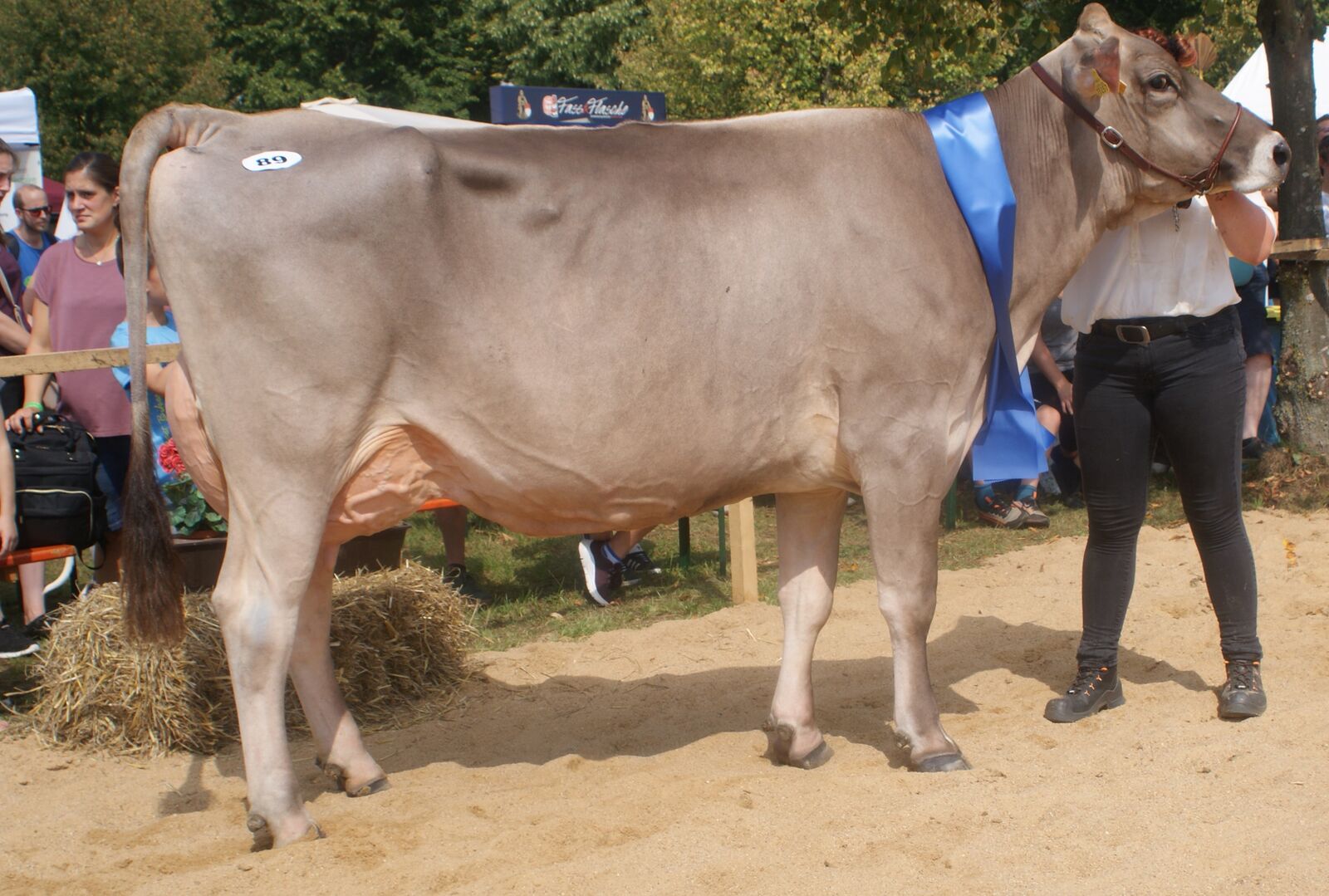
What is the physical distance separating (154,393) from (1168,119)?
15.8 ft

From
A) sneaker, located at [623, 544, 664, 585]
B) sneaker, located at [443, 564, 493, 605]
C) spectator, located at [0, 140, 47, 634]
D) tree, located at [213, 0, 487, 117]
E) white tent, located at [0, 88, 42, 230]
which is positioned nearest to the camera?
spectator, located at [0, 140, 47, 634]

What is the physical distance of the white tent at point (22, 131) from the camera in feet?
35.3

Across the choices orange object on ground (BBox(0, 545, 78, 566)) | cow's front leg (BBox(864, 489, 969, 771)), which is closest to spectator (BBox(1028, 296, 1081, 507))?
cow's front leg (BBox(864, 489, 969, 771))

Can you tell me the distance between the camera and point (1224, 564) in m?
4.71

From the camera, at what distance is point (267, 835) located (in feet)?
12.5

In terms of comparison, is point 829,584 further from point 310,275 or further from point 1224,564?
point 310,275

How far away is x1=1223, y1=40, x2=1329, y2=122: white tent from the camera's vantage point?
13.2m

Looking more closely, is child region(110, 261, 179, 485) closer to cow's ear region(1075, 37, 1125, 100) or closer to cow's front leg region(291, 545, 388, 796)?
cow's front leg region(291, 545, 388, 796)

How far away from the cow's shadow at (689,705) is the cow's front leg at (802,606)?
1.10 feet

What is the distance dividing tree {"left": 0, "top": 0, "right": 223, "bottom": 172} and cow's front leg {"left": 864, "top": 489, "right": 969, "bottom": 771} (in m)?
23.2

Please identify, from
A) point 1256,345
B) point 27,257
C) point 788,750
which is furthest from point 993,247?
point 27,257

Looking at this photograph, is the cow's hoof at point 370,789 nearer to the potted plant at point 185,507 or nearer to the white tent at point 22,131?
the potted plant at point 185,507

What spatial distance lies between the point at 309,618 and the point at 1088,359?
2898mm

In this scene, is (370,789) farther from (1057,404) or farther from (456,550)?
(1057,404)
